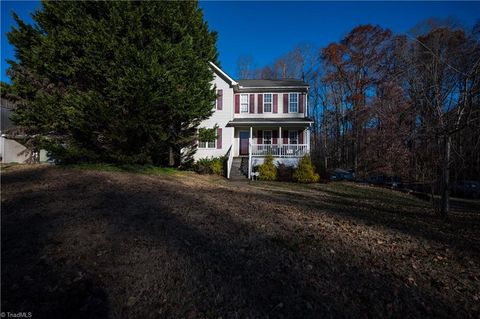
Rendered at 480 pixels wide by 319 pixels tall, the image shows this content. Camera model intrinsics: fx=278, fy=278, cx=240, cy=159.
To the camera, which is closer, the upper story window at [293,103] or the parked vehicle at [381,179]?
the upper story window at [293,103]

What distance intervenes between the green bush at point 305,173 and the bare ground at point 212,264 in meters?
10.9

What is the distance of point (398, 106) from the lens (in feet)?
46.2

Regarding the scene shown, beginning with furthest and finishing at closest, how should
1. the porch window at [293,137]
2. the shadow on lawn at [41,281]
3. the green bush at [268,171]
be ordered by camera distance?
the porch window at [293,137], the green bush at [268,171], the shadow on lawn at [41,281]

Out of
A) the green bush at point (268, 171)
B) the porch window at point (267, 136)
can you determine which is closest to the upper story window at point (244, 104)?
the porch window at point (267, 136)

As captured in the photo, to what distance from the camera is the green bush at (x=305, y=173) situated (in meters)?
17.1

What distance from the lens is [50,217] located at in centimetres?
471

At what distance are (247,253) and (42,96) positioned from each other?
13.4 m

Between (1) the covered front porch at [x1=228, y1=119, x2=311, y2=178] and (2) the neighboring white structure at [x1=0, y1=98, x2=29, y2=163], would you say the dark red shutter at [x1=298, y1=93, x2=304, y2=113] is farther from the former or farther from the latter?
(2) the neighboring white structure at [x1=0, y1=98, x2=29, y2=163]

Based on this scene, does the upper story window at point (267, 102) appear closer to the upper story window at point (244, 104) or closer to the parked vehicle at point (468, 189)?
the upper story window at point (244, 104)

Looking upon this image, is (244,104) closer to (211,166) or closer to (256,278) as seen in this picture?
(211,166)

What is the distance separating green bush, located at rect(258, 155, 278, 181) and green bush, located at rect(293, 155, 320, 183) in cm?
130

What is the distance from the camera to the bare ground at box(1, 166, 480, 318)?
9.53 ft

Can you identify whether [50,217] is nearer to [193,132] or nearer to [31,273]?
[31,273]

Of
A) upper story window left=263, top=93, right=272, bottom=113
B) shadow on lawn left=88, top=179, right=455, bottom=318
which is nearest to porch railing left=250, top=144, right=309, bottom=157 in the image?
upper story window left=263, top=93, right=272, bottom=113
